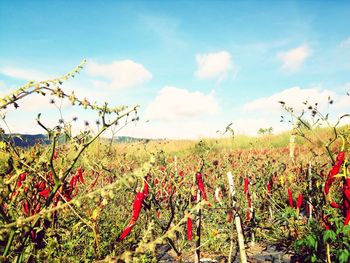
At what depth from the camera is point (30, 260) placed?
274 cm


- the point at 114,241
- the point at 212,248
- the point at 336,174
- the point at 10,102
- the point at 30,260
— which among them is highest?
the point at 10,102

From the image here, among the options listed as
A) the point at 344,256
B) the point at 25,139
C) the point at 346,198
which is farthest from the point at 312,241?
the point at 25,139

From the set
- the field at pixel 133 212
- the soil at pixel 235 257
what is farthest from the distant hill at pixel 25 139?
the soil at pixel 235 257

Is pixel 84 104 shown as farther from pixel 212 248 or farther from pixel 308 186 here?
pixel 308 186

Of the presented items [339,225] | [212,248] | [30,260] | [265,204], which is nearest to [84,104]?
[30,260]

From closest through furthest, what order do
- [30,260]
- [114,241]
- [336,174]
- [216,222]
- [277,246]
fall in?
[30,260]
[336,174]
[114,241]
[277,246]
[216,222]

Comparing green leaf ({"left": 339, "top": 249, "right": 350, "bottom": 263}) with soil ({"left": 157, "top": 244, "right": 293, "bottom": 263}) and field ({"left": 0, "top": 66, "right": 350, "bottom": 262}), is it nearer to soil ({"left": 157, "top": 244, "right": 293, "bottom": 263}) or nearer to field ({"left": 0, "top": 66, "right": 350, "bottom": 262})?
field ({"left": 0, "top": 66, "right": 350, "bottom": 262})

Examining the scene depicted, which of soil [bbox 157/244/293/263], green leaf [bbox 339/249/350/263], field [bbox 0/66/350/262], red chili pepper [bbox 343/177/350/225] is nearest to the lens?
field [bbox 0/66/350/262]

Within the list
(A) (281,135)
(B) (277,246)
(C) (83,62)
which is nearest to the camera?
(C) (83,62)

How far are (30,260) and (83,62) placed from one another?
5.78 ft

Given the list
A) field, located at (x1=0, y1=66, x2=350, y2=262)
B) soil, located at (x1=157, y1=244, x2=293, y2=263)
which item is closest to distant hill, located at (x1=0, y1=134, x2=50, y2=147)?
field, located at (x1=0, y1=66, x2=350, y2=262)

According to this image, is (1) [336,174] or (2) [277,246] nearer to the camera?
(1) [336,174]

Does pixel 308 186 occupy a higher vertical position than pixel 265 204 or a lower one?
higher

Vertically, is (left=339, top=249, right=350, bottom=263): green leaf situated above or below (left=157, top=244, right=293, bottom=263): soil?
above
